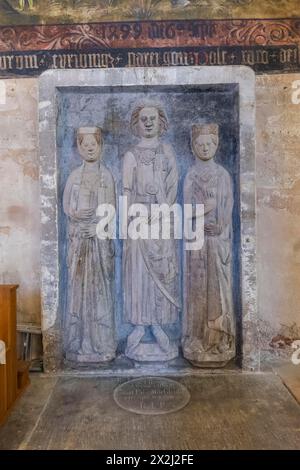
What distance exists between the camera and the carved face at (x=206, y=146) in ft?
13.1

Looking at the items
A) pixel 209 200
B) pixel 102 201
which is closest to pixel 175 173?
pixel 209 200

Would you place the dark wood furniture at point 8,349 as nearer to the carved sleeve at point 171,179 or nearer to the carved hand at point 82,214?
the carved hand at point 82,214

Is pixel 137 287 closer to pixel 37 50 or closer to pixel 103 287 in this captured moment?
pixel 103 287

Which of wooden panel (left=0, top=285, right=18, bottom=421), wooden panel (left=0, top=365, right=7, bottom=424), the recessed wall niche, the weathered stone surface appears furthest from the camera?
the weathered stone surface

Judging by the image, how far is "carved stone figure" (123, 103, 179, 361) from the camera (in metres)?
4.03

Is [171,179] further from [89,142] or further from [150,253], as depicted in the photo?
[89,142]

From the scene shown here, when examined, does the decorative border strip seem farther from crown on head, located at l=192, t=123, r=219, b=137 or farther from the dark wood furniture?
the dark wood furniture

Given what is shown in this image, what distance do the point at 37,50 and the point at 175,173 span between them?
5.84ft

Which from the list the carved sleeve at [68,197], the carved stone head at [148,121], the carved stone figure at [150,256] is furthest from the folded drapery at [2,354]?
the carved stone head at [148,121]

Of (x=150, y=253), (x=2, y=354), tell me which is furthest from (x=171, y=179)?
(x=2, y=354)

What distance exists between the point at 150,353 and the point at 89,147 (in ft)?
6.84

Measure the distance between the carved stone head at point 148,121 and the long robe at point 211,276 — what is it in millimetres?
531

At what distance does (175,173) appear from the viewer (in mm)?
4066

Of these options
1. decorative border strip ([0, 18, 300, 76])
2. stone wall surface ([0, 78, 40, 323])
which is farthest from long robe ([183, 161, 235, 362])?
stone wall surface ([0, 78, 40, 323])
